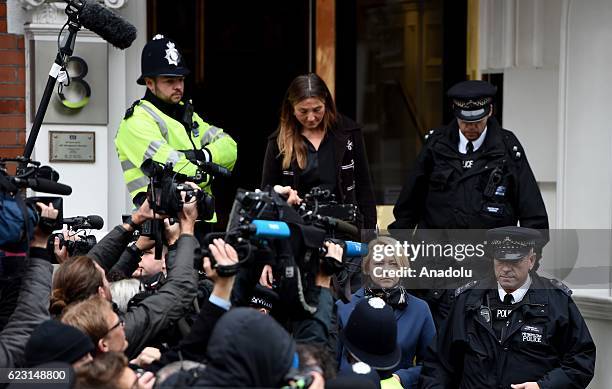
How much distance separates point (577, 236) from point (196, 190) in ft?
10.9

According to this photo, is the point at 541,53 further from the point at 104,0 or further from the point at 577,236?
the point at 104,0

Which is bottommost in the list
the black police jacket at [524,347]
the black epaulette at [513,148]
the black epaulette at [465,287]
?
the black police jacket at [524,347]

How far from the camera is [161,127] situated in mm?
6348

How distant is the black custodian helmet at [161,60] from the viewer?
20.8 feet

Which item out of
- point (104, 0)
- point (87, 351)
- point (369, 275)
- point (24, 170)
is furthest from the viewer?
point (104, 0)

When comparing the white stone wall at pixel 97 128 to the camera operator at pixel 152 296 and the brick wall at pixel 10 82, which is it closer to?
the brick wall at pixel 10 82

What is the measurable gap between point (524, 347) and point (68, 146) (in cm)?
312

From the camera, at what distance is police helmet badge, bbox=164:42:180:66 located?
636 centimetres

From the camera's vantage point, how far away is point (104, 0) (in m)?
7.48

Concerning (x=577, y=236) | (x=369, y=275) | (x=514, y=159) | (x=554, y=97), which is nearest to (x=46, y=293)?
(x=369, y=275)

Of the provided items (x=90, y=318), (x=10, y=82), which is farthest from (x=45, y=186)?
(x=10, y=82)

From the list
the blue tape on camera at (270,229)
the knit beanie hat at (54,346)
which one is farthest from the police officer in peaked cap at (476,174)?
the knit beanie hat at (54,346)

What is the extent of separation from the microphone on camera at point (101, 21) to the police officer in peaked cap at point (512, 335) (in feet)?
6.64

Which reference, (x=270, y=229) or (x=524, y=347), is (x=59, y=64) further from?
(x=524, y=347)
